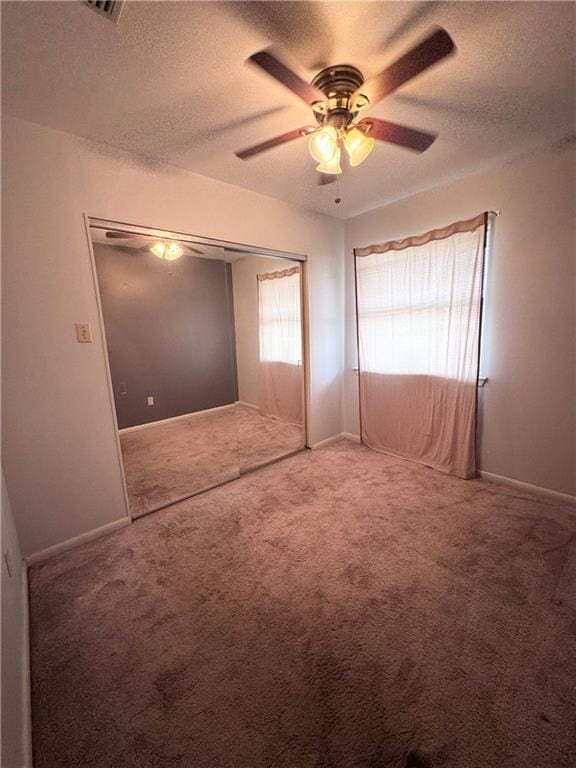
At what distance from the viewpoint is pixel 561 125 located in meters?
1.77

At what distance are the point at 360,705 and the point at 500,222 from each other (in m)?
2.96

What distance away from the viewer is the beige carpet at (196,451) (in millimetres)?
2557

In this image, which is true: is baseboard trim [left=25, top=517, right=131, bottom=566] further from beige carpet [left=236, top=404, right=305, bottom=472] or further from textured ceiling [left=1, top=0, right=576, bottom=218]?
textured ceiling [left=1, top=0, right=576, bottom=218]

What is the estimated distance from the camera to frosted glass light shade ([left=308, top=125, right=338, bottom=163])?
131 cm

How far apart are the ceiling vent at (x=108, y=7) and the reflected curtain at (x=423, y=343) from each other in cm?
233

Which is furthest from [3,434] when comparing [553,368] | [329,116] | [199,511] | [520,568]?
[553,368]

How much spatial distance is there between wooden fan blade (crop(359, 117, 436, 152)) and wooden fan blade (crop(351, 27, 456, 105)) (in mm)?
100

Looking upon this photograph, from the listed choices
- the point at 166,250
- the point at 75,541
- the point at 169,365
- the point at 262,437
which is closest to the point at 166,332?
the point at 169,365

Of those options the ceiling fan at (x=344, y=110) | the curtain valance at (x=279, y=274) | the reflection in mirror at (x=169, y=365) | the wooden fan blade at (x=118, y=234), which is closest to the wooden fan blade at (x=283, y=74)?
the ceiling fan at (x=344, y=110)

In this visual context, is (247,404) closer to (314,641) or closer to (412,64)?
(314,641)

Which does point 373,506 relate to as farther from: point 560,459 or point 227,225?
point 227,225

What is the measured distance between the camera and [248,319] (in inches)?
136

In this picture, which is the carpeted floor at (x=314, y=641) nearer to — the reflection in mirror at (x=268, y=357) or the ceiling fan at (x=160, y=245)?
the reflection in mirror at (x=268, y=357)

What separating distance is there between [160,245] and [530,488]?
3583 mm
